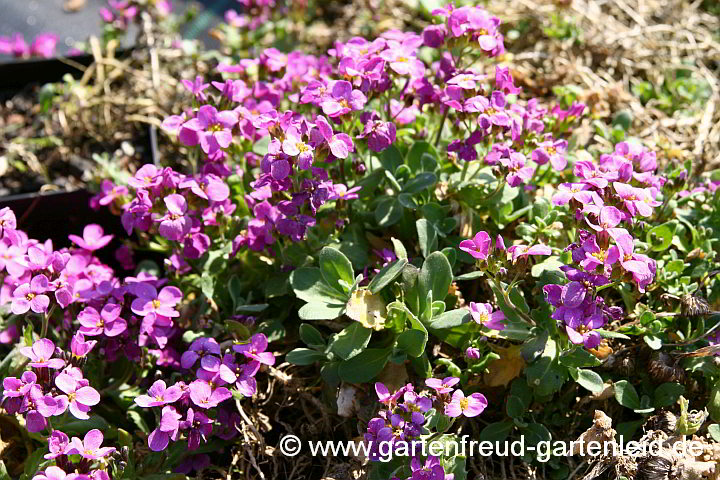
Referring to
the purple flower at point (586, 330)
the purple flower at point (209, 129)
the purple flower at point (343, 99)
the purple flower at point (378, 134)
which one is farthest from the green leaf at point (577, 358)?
the purple flower at point (209, 129)

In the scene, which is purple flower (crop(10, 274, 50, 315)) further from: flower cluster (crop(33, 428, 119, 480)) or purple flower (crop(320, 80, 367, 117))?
purple flower (crop(320, 80, 367, 117))

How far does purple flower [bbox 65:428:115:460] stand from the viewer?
178cm

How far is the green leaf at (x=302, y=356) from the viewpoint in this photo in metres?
1.98

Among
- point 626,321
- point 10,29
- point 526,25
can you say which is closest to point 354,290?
point 626,321

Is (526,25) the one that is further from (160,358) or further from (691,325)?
(160,358)

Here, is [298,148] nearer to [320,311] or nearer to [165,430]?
[320,311]

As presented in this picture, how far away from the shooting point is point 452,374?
199cm

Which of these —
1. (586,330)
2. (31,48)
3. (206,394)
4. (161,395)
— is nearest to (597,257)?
(586,330)

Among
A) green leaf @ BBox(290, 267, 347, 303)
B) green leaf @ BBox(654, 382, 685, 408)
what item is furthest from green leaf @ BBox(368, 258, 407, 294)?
green leaf @ BBox(654, 382, 685, 408)

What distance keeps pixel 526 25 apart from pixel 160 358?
A: 7.35 ft

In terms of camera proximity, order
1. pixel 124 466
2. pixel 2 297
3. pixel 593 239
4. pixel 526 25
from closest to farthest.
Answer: pixel 593 239
pixel 124 466
pixel 2 297
pixel 526 25

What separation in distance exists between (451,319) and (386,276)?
0.20m

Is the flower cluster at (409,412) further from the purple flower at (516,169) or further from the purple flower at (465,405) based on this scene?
the purple flower at (516,169)

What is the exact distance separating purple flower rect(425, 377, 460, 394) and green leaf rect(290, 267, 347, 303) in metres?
0.36
